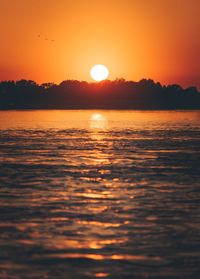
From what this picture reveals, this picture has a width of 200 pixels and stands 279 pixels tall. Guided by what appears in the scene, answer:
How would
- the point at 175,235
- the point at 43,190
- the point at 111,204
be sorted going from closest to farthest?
the point at 175,235
the point at 111,204
the point at 43,190

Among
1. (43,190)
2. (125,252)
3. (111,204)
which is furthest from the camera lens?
(43,190)

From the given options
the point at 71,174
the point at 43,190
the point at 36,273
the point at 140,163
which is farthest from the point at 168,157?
the point at 36,273

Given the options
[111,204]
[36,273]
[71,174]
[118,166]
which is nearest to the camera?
[36,273]

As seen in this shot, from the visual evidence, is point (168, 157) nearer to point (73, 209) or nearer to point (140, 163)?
point (140, 163)

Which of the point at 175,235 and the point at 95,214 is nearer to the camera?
the point at 175,235

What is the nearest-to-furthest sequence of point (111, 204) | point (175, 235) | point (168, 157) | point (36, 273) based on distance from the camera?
point (36, 273), point (175, 235), point (111, 204), point (168, 157)

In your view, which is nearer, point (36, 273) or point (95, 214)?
point (36, 273)

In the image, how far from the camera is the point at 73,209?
2302cm

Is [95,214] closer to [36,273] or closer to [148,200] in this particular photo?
[148,200]

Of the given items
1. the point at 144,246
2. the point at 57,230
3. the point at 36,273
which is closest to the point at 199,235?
the point at 144,246

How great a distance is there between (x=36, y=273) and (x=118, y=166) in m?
26.8

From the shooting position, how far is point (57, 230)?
1917 centimetres

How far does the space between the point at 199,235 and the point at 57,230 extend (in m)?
3.66

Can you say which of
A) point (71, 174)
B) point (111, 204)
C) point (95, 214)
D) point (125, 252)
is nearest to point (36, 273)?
A: point (125, 252)
